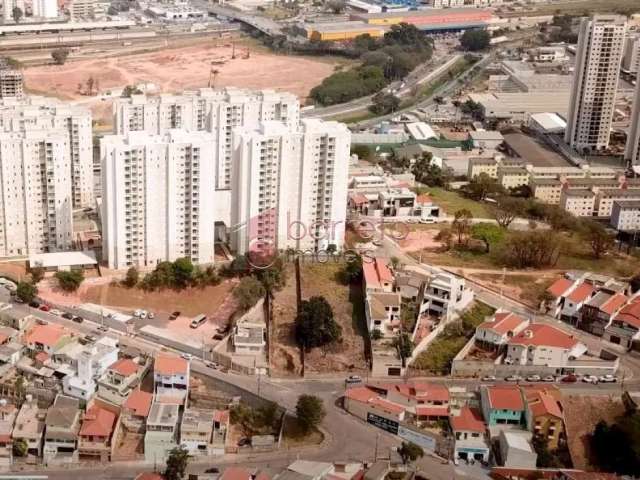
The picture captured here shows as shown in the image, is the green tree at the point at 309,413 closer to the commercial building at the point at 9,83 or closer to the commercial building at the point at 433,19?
the commercial building at the point at 9,83

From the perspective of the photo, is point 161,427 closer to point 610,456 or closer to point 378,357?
point 378,357

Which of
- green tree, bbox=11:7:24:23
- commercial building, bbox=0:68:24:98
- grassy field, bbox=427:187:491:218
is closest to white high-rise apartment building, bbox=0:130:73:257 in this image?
grassy field, bbox=427:187:491:218

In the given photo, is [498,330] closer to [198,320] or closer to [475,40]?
[198,320]

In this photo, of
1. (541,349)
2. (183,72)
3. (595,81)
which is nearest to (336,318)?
(541,349)

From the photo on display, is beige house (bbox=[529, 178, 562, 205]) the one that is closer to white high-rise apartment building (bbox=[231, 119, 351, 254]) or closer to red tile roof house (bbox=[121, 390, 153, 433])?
white high-rise apartment building (bbox=[231, 119, 351, 254])

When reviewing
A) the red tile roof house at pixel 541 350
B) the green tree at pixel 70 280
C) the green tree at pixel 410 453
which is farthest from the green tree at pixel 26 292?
the red tile roof house at pixel 541 350

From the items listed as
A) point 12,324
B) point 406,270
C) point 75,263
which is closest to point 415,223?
point 406,270
